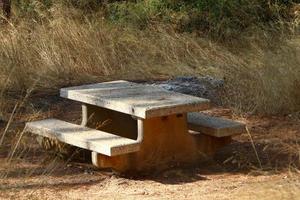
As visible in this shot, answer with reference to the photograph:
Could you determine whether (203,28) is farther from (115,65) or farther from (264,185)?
(264,185)

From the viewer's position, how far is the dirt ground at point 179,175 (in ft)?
16.9

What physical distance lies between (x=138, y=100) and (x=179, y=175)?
613 mm

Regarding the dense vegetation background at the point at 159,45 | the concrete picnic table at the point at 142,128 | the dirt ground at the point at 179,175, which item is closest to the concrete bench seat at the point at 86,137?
the concrete picnic table at the point at 142,128

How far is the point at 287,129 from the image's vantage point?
6.76 meters

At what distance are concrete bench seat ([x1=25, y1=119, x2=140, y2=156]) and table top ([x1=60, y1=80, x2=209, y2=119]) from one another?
8.1 inches

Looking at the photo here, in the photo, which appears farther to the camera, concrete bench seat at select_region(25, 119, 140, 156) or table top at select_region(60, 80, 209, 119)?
table top at select_region(60, 80, 209, 119)

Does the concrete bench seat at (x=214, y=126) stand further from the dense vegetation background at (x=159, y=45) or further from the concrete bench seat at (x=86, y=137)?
the dense vegetation background at (x=159, y=45)

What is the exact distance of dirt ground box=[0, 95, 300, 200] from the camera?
203 inches

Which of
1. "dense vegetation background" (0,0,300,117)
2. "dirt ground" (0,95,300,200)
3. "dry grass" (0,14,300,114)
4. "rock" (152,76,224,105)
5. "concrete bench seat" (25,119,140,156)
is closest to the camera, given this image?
"dirt ground" (0,95,300,200)

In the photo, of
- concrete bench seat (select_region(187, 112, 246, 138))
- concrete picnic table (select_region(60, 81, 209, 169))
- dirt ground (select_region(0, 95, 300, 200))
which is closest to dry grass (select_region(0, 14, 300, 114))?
dirt ground (select_region(0, 95, 300, 200))

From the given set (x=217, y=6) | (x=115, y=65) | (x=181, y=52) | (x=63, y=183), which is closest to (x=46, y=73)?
(x=115, y=65)

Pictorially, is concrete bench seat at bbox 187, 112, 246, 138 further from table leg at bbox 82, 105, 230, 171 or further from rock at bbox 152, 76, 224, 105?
rock at bbox 152, 76, 224, 105

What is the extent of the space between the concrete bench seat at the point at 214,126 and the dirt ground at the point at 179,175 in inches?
8.6

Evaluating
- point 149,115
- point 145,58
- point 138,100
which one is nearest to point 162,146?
point 138,100
